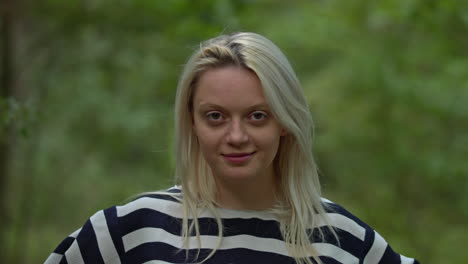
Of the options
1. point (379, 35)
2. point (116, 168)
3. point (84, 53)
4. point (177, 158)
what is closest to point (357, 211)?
point (379, 35)

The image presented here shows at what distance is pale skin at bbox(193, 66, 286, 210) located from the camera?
90.6 inches

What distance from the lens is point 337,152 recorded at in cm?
781

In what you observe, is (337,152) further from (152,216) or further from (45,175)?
(152,216)

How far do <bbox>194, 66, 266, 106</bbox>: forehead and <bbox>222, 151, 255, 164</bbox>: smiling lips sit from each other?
16 cm

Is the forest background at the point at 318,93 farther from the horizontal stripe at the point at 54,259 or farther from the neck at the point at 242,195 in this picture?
the horizontal stripe at the point at 54,259

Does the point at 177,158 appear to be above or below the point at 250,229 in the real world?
above

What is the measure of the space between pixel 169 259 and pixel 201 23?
3961mm

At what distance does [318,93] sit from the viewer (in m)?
7.47

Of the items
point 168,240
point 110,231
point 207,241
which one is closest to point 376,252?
point 207,241

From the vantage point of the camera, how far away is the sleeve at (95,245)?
235cm

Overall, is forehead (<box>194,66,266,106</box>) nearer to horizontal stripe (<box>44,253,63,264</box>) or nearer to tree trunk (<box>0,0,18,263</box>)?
horizontal stripe (<box>44,253,63,264</box>)

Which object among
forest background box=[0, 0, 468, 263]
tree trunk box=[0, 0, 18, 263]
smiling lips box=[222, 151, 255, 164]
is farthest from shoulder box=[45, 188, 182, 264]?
tree trunk box=[0, 0, 18, 263]

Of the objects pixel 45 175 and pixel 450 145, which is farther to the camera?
pixel 45 175

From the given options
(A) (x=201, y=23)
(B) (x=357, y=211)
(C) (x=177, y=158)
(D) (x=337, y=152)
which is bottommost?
(B) (x=357, y=211)
